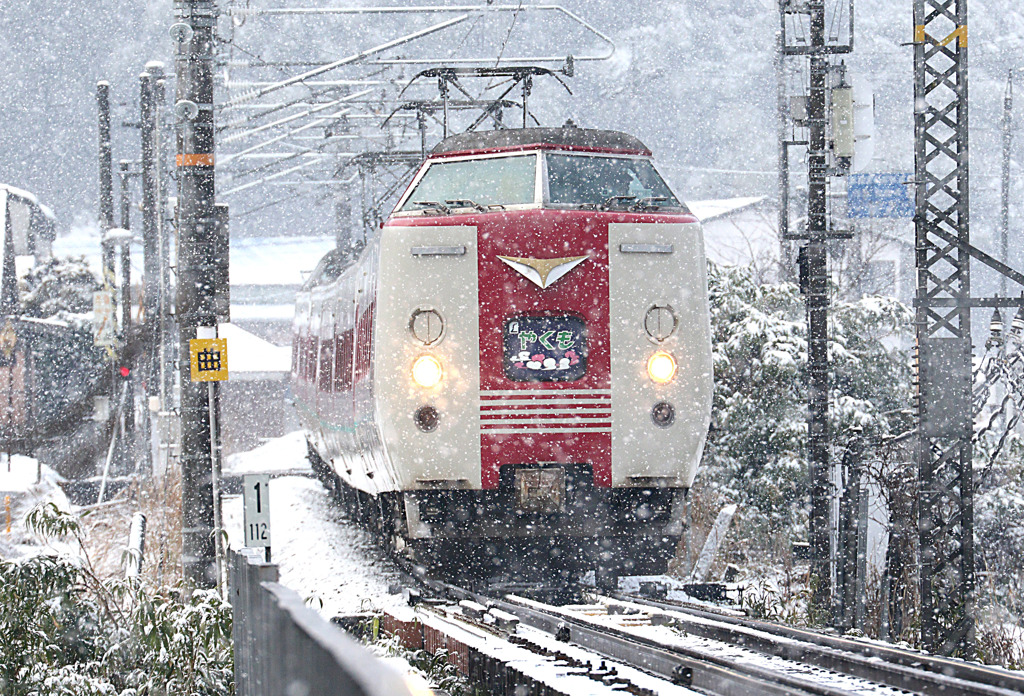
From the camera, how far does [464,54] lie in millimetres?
71562

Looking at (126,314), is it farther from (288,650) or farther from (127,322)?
(288,650)

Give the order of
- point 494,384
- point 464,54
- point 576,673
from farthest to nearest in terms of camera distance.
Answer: point 464,54 → point 494,384 → point 576,673

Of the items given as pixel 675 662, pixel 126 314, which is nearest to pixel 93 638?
pixel 675 662

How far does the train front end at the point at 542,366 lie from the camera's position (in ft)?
29.5

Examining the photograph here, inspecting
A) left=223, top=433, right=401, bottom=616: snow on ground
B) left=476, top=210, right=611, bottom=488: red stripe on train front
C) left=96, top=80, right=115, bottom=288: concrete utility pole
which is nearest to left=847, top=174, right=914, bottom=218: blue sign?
left=223, top=433, right=401, bottom=616: snow on ground

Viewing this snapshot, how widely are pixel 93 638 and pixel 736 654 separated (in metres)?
3.58

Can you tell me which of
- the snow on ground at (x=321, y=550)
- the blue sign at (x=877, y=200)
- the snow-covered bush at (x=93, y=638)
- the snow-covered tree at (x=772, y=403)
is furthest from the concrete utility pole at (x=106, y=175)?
the snow-covered bush at (x=93, y=638)

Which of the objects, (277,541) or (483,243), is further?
(277,541)

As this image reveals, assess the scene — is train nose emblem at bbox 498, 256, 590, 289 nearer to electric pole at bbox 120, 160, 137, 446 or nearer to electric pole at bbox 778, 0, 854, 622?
electric pole at bbox 778, 0, 854, 622

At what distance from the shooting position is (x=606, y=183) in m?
9.68

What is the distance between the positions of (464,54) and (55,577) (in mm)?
66486

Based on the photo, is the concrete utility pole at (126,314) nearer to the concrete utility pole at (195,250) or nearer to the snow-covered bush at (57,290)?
the snow-covered bush at (57,290)

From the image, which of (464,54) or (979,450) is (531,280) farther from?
(464,54)

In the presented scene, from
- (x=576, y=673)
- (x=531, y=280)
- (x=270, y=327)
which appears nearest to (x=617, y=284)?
(x=531, y=280)
